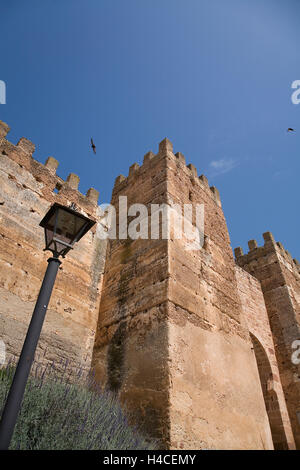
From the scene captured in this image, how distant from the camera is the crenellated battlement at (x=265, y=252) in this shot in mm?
11070

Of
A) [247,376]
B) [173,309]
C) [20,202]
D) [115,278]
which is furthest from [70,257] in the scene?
[247,376]

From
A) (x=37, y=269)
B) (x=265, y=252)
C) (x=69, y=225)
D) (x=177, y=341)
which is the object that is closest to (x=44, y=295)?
(x=69, y=225)

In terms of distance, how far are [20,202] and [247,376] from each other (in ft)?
16.1

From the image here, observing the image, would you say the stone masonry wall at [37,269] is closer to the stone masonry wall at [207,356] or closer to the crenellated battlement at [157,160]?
the crenellated battlement at [157,160]

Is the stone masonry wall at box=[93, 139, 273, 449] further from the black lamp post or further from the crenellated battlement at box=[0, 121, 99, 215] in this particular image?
the black lamp post

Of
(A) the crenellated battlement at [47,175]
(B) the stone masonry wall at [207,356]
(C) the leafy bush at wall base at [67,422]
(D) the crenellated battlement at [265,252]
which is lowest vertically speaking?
(C) the leafy bush at wall base at [67,422]

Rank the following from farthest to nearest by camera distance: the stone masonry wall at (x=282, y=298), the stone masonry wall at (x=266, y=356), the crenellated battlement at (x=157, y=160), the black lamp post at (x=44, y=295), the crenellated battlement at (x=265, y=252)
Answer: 1. the crenellated battlement at (x=265, y=252)
2. the stone masonry wall at (x=282, y=298)
3. the stone masonry wall at (x=266, y=356)
4. the crenellated battlement at (x=157, y=160)
5. the black lamp post at (x=44, y=295)

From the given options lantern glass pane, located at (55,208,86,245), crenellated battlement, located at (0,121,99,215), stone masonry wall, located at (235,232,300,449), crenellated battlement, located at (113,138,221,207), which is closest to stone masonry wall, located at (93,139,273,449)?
crenellated battlement, located at (113,138,221,207)

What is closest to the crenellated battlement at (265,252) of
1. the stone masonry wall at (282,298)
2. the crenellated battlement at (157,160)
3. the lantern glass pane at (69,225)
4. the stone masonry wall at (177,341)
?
the stone masonry wall at (282,298)

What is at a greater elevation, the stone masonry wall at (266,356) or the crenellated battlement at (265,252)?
the crenellated battlement at (265,252)

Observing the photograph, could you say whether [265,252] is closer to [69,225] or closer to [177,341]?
[177,341]

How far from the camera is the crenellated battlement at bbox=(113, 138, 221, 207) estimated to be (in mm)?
6852

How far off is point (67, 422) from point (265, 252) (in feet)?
30.9
